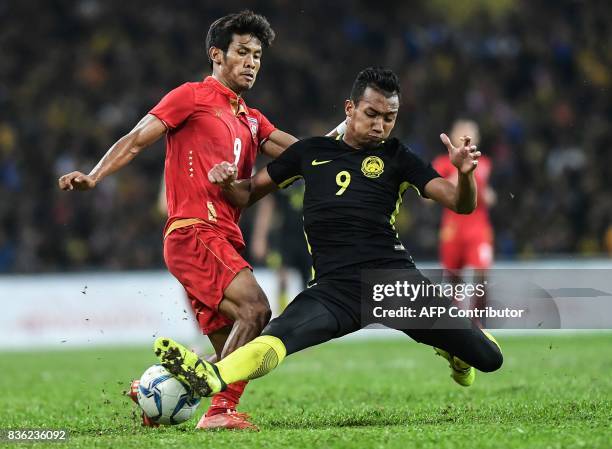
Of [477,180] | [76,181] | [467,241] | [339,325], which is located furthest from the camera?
[467,241]

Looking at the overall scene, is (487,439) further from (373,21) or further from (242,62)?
(373,21)

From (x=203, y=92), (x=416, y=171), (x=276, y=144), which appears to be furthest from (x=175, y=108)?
(x=416, y=171)

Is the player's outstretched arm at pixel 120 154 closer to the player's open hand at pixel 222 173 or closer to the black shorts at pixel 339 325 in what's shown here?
the player's open hand at pixel 222 173

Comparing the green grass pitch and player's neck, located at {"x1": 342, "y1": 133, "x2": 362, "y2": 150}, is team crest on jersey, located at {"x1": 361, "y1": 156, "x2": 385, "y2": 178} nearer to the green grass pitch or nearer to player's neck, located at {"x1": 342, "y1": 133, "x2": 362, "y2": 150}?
player's neck, located at {"x1": 342, "y1": 133, "x2": 362, "y2": 150}

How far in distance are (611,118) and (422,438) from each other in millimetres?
15040

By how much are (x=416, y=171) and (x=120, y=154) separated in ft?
5.57

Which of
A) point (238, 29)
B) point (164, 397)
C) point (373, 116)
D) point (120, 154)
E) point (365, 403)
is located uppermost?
point (238, 29)

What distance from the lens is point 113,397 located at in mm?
8906

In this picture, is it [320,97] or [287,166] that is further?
[320,97]

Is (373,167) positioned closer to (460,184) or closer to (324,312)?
(460,184)

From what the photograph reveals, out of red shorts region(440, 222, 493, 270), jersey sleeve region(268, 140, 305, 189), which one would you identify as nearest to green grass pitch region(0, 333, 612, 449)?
red shorts region(440, 222, 493, 270)

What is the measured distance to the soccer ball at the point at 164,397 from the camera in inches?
226

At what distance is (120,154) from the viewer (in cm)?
616

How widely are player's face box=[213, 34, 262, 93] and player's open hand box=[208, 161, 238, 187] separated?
826mm
